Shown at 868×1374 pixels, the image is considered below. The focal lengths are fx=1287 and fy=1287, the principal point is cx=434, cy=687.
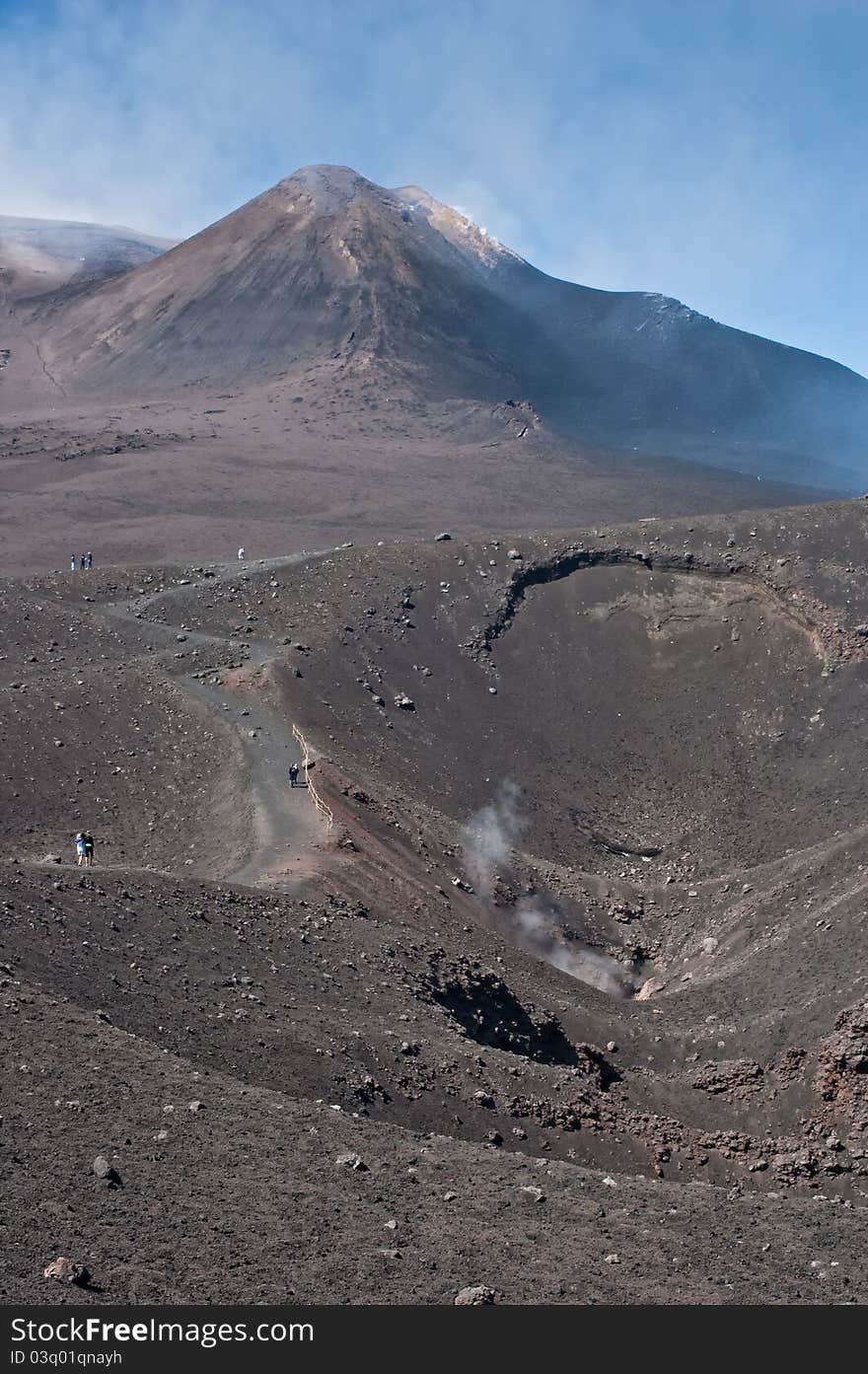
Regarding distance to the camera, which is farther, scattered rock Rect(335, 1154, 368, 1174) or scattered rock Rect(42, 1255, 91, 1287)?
scattered rock Rect(335, 1154, 368, 1174)

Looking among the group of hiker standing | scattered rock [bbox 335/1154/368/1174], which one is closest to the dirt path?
the group of hiker standing

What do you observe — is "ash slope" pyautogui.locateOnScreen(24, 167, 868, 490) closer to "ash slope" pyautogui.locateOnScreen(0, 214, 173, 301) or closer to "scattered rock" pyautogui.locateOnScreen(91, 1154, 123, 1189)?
"ash slope" pyautogui.locateOnScreen(0, 214, 173, 301)

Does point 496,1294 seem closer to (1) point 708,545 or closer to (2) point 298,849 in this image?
(2) point 298,849

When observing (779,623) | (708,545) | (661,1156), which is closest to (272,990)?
(661,1156)

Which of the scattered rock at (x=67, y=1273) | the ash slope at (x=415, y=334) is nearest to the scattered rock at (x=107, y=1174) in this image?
the scattered rock at (x=67, y=1273)

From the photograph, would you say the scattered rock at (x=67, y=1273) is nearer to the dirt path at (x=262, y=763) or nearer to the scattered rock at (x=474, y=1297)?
the scattered rock at (x=474, y=1297)

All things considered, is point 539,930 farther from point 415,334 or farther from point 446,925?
point 415,334

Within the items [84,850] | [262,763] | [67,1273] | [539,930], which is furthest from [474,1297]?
[262,763]
